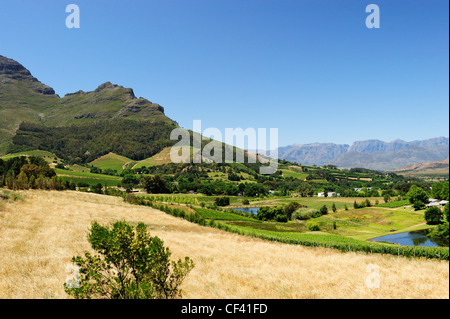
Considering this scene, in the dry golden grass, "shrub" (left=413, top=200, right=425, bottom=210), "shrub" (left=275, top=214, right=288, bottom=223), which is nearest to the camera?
the dry golden grass

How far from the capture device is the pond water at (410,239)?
6372cm

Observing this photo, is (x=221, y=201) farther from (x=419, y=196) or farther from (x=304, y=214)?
(x=419, y=196)

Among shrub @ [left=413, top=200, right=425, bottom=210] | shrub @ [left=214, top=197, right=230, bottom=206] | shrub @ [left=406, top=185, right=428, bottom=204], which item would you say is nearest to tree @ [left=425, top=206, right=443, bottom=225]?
shrub @ [left=413, top=200, right=425, bottom=210]

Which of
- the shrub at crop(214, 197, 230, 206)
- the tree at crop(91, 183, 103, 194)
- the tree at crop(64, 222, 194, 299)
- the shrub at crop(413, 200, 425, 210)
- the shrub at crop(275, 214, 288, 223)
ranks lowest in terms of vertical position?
the shrub at crop(275, 214, 288, 223)

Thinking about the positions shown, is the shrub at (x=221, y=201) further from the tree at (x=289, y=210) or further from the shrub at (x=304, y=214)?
the shrub at (x=304, y=214)

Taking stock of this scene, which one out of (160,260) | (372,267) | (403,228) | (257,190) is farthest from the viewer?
(257,190)

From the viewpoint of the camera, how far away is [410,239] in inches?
2692

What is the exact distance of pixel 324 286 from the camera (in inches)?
685

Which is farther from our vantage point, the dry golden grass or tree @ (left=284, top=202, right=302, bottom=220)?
tree @ (left=284, top=202, right=302, bottom=220)

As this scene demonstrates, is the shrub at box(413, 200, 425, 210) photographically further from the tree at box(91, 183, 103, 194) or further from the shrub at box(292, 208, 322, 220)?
the tree at box(91, 183, 103, 194)

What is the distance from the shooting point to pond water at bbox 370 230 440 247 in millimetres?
63719
